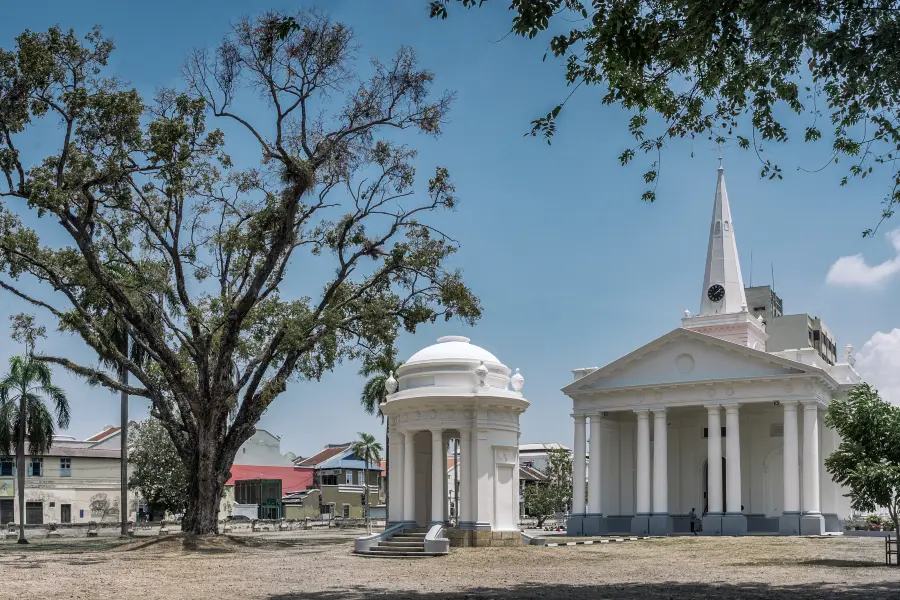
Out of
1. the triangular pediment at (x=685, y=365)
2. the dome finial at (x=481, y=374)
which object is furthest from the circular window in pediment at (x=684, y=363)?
the dome finial at (x=481, y=374)

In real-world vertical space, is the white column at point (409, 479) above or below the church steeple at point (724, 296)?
below

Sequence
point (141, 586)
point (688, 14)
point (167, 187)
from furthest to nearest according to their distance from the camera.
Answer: point (167, 187), point (141, 586), point (688, 14)

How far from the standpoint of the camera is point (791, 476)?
4216 centimetres

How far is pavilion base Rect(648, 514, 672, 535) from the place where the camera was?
4519 centimetres

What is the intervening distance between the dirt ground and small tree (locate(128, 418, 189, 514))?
105ft

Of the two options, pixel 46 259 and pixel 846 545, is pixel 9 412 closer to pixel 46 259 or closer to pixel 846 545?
pixel 46 259

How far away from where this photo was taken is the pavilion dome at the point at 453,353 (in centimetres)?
3228

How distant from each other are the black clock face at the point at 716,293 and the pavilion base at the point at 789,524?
13.0 m

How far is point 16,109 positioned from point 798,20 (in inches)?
912

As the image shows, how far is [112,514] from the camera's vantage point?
74312 mm

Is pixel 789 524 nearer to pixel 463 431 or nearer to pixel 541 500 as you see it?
pixel 463 431

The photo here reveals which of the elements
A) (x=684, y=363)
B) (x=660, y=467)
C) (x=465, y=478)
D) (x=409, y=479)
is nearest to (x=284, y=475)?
(x=660, y=467)

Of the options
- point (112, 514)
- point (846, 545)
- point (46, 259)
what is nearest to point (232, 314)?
point (46, 259)

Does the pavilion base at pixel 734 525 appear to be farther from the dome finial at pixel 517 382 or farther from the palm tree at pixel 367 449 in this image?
the palm tree at pixel 367 449
